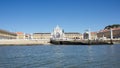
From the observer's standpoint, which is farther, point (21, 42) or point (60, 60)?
point (21, 42)

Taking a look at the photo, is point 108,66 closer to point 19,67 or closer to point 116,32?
point 19,67

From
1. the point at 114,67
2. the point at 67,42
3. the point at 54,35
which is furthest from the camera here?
the point at 54,35

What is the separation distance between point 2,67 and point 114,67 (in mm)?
9960

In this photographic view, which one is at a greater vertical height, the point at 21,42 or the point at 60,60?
the point at 21,42

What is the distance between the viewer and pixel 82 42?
116000 millimetres

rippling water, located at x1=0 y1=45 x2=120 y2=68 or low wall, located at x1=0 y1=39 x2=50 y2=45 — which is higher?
low wall, located at x1=0 y1=39 x2=50 y2=45

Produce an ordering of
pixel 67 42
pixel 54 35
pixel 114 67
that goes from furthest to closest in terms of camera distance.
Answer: pixel 54 35, pixel 67 42, pixel 114 67

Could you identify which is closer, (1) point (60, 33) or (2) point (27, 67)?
(2) point (27, 67)

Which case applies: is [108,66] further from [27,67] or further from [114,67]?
[27,67]

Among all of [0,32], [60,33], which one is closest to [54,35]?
[60,33]

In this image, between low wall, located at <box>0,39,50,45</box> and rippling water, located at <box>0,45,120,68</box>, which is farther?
low wall, located at <box>0,39,50,45</box>

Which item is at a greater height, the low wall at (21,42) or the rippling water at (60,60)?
the low wall at (21,42)

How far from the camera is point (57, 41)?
116 m

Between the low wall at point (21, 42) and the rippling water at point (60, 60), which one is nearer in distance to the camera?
the rippling water at point (60, 60)
